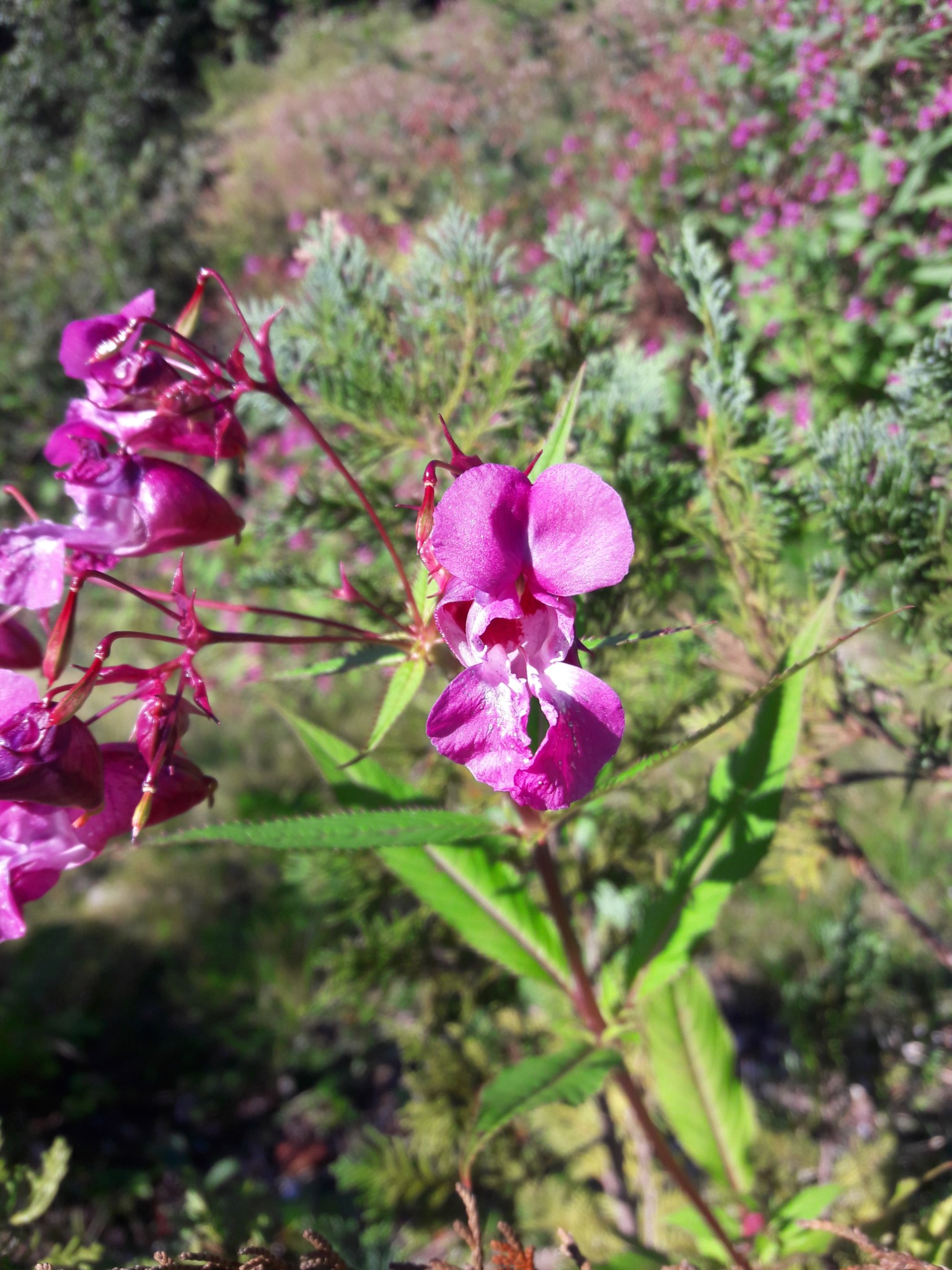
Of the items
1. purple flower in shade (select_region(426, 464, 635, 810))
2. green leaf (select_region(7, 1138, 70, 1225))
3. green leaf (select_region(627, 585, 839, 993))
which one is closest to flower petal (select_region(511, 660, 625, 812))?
purple flower in shade (select_region(426, 464, 635, 810))

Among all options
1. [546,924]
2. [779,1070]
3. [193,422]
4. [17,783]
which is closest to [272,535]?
[193,422]

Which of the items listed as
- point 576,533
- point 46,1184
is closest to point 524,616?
point 576,533

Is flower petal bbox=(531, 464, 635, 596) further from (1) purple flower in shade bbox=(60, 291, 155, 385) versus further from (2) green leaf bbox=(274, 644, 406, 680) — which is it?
(1) purple flower in shade bbox=(60, 291, 155, 385)

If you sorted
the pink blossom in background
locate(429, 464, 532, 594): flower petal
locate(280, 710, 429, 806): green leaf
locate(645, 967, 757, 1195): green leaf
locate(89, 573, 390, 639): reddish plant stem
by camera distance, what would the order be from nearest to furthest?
1. locate(429, 464, 532, 594): flower petal
2. locate(89, 573, 390, 639): reddish plant stem
3. locate(280, 710, 429, 806): green leaf
4. locate(645, 967, 757, 1195): green leaf
5. the pink blossom in background

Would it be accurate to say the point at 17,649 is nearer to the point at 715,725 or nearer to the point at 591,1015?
the point at 715,725

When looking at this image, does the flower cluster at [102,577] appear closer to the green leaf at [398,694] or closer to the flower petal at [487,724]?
the green leaf at [398,694]

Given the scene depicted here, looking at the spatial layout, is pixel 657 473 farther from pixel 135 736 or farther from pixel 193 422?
pixel 135 736
